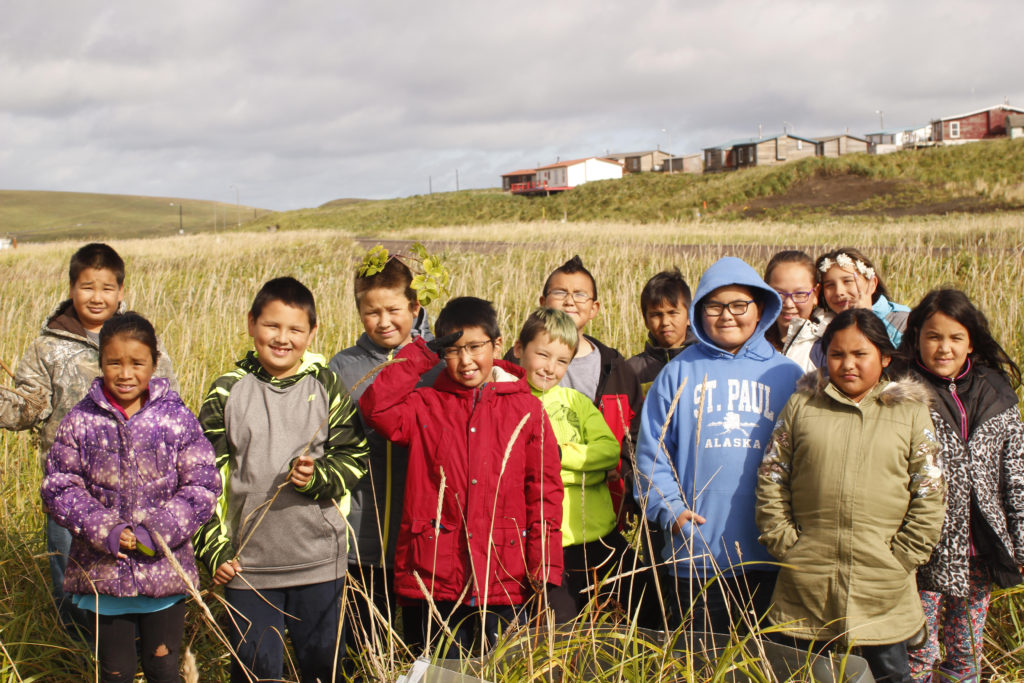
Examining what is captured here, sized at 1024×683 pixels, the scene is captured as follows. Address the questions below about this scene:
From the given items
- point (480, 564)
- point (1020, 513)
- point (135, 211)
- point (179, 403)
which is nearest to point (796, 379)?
point (1020, 513)

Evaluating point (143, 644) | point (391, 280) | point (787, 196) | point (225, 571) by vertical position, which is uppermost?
point (787, 196)

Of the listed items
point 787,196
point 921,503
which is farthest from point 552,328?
point 787,196

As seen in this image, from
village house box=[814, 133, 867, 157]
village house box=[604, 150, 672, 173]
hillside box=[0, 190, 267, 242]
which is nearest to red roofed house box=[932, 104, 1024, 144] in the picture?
village house box=[814, 133, 867, 157]

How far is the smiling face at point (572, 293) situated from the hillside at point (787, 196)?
2911 cm

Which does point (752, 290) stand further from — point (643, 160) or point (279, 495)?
Answer: point (643, 160)

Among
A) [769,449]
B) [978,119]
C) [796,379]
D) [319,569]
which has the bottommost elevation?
[319,569]

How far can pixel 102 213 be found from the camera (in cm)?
12850

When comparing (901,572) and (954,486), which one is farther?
(954,486)

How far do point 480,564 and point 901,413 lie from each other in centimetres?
131

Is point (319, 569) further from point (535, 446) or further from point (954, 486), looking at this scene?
point (954, 486)

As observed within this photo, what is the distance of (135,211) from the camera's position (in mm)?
135625

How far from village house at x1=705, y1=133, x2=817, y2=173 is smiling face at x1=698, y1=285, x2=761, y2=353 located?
2385 inches

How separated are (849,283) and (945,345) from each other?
803 millimetres

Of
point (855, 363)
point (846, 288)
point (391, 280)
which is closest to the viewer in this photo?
point (855, 363)
